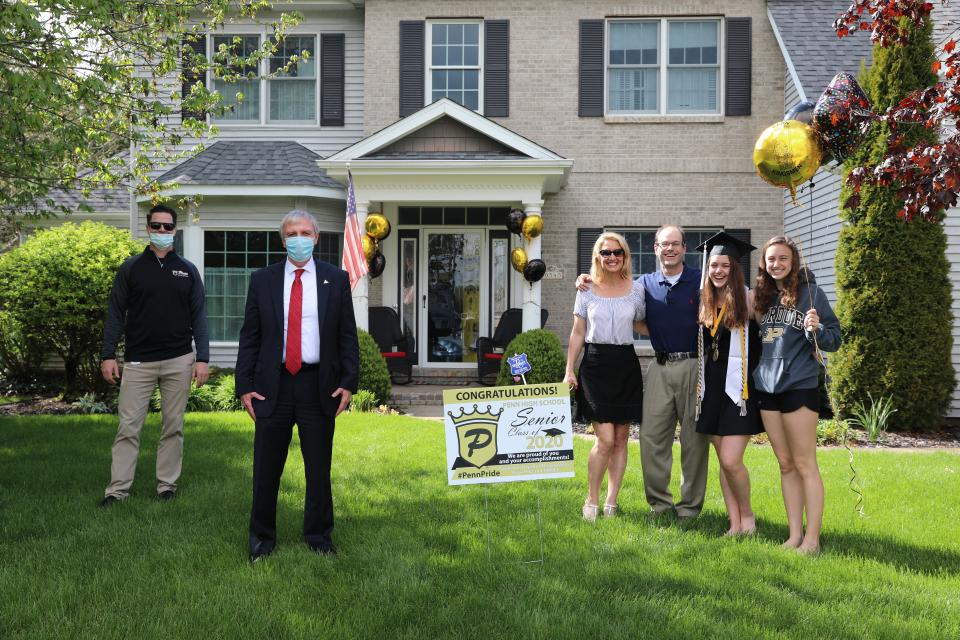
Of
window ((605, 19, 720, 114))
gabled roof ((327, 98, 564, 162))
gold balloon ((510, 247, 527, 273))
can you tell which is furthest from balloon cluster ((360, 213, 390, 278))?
window ((605, 19, 720, 114))

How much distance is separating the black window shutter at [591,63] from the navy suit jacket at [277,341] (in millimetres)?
9104

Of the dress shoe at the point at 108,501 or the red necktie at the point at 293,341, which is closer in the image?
the red necktie at the point at 293,341

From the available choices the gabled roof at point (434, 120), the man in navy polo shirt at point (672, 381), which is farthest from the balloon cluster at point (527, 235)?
the man in navy polo shirt at point (672, 381)

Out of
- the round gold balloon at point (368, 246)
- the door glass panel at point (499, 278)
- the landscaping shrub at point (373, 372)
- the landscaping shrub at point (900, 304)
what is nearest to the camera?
the landscaping shrub at point (900, 304)

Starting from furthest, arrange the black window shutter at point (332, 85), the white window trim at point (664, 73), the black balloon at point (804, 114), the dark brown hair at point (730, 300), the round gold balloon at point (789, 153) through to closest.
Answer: the black window shutter at point (332, 85), the white window trim at point (664, 73), the black balloon at point (804, 114), the round gold balloon at point (789, 153), the dark brown hair at point (730, 300)

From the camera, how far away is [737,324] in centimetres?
459

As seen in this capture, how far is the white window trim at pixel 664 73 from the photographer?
12375mm

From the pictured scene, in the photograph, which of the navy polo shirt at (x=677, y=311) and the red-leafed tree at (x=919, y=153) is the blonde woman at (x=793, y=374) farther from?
the red-leafed tree at (x=919, y=153)

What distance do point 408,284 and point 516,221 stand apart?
8.13ft

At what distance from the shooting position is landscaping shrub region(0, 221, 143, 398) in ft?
33.0

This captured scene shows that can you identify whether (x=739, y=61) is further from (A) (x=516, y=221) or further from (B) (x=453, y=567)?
(B) (x=453, y=567)

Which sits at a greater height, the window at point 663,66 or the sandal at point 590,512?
the window at point 663,66

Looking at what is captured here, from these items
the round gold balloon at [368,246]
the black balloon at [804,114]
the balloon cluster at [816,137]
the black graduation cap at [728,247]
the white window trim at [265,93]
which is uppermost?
the white window trim at [265,93]

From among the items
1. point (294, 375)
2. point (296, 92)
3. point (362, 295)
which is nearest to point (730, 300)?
point (294, 375)
